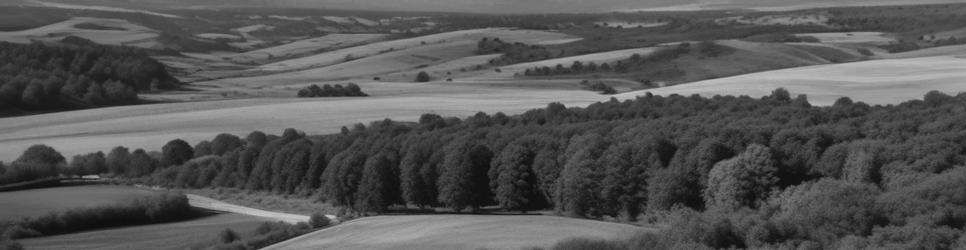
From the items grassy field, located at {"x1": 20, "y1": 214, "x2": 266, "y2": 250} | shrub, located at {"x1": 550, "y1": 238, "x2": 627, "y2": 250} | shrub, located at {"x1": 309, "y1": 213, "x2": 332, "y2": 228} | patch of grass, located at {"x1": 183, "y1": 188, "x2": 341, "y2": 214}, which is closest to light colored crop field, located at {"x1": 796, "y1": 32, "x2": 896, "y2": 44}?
patch of grass, located at {"x1": 183, "y1": 188, "x2": 341, "y2": 214}

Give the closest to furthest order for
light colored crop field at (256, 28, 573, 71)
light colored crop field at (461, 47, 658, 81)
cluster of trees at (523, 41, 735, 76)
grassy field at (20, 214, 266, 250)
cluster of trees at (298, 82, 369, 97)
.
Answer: grassy field at (20, 214, 266, 250), cluster of trees at (298, 82, 369, 97), cluster of trees at (523, 41, 735, 76), light colored crop field at (461, 47, 658, 81), light colored crop field at (256, 28, 573, 71)

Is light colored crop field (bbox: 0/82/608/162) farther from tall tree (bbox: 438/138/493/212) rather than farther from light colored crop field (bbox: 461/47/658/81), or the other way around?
light colored crop field (bbox: 461/47/658/81)

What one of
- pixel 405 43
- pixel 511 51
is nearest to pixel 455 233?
pixel 511 51

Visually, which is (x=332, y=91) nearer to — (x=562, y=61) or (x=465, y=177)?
(x=562, y=61)

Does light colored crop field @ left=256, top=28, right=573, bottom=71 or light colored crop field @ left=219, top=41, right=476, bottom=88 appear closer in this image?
light colored crop field @ left=219, top=41, right=476, bottom=88

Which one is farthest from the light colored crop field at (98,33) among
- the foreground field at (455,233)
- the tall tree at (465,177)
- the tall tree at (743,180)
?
the tall tree at (743,180)

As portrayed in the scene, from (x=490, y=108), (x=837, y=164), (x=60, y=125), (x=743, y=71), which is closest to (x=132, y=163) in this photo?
(x=60, y=125)
